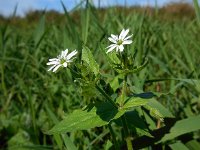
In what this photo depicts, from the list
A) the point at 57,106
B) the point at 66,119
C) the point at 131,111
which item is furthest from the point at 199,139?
the point at 57,106

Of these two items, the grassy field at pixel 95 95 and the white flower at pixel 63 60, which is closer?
the white flower at pixel 63 60

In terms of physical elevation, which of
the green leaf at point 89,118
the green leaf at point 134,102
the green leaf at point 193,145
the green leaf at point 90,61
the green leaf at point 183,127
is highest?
the green leaf at point 90,61

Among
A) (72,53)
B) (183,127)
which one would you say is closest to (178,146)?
(183,127)

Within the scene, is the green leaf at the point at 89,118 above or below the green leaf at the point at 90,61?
below

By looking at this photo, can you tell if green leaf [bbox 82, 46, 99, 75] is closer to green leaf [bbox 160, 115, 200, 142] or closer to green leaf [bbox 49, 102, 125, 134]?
green leaf [bbox 49, 102, 125, 134]

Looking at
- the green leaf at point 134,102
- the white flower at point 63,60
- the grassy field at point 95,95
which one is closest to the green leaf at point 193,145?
the grassy field at point 95,95

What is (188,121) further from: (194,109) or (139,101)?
(194,109)

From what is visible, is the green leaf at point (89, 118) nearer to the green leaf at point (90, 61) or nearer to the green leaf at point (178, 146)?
the green leaf at point (90, 61)
